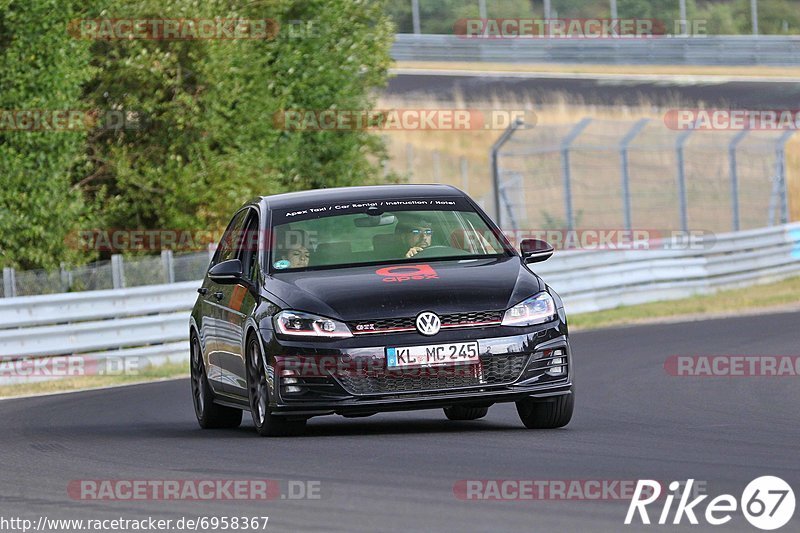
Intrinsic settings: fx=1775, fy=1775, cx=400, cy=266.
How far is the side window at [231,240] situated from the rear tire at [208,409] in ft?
2.18

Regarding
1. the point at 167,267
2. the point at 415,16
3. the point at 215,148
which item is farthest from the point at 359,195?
the point at 415,16

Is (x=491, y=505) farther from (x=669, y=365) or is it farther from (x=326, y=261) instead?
(x=669, y=365)

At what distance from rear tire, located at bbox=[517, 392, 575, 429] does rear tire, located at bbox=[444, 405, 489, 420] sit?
4.21ft

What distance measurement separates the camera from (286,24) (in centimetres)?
3062

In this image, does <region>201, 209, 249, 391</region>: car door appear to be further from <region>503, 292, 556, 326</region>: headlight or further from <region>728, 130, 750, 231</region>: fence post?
<region>728, 130, 750, 231</region>: fence post

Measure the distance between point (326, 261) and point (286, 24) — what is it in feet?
65.7

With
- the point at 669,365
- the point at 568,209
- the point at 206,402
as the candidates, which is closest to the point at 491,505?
the point at 206,402

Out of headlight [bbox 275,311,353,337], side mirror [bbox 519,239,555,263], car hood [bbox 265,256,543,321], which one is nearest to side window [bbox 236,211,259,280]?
car hood [bbox 265,256,543,321]

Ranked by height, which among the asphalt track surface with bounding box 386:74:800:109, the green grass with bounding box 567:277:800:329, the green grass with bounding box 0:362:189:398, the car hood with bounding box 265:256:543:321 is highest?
the car hood with bounding box 265:256:543:321

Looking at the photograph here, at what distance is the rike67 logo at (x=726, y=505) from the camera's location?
22.4 ft

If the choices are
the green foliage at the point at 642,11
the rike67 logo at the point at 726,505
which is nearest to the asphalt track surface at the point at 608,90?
the green foliage at the point at 642,11

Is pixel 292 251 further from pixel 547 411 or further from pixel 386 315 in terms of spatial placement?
pixel 547 411

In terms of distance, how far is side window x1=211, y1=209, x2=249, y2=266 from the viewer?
12.4m

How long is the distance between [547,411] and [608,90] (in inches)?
1751
